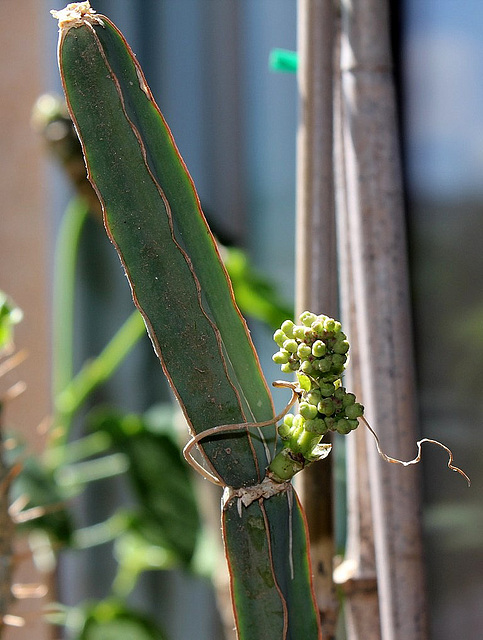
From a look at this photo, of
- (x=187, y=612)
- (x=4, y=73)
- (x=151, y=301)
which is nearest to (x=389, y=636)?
(x=151, y=301)

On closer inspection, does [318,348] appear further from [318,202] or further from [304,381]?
[318,202]

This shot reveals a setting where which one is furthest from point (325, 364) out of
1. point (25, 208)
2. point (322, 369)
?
point (25, 208)

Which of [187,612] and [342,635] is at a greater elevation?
[342,635]

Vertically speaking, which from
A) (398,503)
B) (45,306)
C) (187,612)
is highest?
(398,503)

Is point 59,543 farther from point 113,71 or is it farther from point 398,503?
point 113,71

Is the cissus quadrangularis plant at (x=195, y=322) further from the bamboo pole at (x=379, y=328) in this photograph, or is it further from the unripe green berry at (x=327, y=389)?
the bamboo pole at (x=379, y=328)

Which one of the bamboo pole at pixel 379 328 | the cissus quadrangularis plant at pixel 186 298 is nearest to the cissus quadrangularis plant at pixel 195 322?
the cissus quadrangularis plant at pixel 186 298

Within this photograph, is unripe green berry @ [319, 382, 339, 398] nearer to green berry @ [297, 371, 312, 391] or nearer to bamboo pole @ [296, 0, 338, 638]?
green berry @ [297, 371, 312, 391]
